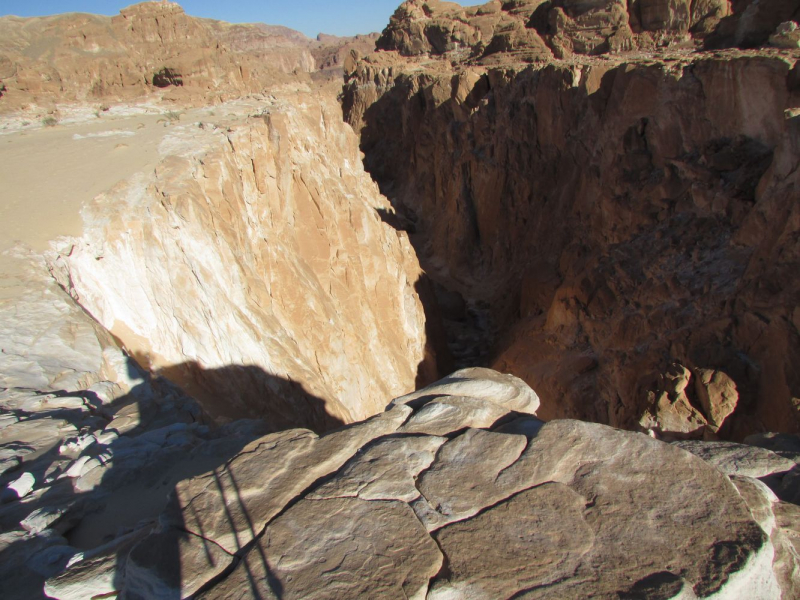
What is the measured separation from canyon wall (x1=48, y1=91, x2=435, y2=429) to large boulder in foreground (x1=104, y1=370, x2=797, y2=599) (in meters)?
3.84

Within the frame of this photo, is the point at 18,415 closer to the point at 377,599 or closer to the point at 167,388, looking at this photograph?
the point at 167,388

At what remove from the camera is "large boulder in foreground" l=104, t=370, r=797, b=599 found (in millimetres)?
2438

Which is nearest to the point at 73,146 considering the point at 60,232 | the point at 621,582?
the point at 60,232

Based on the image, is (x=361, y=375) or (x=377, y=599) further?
(x=361, y=375)

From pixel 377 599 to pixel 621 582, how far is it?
110 centimetres

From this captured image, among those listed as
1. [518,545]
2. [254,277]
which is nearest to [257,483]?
[518,545]

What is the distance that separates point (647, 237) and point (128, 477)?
10.1m

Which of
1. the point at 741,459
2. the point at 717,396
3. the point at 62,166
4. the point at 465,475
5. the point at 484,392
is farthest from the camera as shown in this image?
the point at 62,166

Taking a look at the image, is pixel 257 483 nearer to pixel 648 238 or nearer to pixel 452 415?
pixel 452 415

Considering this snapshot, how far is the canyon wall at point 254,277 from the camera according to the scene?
6.93m

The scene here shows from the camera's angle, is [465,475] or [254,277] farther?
[254,277]

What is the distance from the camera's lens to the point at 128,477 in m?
3.88

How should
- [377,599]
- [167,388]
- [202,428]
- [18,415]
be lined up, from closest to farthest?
[377,599] < [18,415] < [202,428] < [167,388]

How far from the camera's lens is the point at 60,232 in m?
6.59
